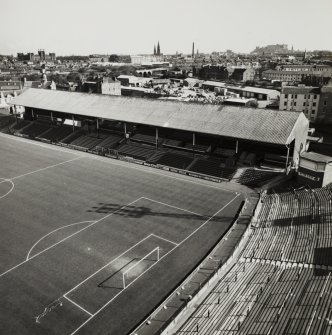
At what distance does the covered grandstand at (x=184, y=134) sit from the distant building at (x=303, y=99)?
1997 inches

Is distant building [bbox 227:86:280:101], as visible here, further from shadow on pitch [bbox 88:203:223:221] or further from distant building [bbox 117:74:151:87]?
shadow on pitch [bbox 88:203:223:221]

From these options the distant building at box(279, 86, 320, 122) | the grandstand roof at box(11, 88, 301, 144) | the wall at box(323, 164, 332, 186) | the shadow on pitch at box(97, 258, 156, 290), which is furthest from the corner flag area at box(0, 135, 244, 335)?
the distant building at box(279, 86, 320, 122)

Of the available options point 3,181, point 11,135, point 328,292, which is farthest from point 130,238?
point 11,135

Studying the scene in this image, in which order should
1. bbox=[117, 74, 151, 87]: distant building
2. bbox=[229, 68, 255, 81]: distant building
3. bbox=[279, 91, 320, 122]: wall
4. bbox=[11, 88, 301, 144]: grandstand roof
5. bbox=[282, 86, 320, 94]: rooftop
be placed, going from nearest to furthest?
1. bbox=[11, 88, 301, 144]: grandstand roof
2. bbox=[282, 86, 320, 94]: rooftop
3. bbox=[279, 91, 320, 122]: wall
4. bbox=[117, 74, 151, 87]: distant building
5. bbox=[229, 68, 255, 81]: distant building

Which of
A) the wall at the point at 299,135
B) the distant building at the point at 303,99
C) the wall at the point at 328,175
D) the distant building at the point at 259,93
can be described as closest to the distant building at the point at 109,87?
the distant building at the point at 259,93

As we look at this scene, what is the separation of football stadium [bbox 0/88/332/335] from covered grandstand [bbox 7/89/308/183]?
10.6 inches

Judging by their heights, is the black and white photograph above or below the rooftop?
below

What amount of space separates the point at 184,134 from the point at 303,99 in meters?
56.9

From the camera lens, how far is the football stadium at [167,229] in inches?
881

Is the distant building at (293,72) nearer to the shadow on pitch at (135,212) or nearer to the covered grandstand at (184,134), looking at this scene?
the covered grandstand at (184,134)

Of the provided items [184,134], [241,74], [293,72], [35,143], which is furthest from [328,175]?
[241,74]

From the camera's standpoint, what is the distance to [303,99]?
95.6 metres

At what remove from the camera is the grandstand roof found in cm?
4653

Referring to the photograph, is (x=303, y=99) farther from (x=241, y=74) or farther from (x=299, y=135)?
(x=241, y=74)
